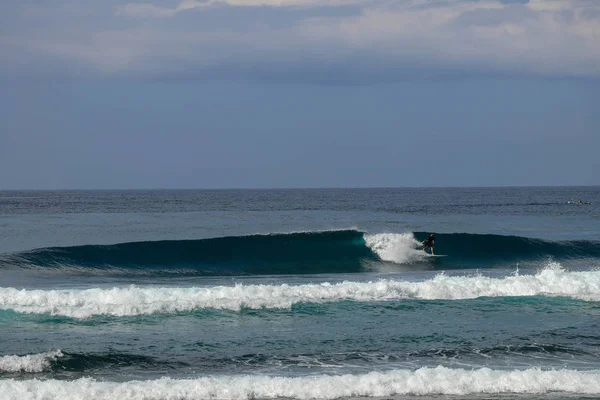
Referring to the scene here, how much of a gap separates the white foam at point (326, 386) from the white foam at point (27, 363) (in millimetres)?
937

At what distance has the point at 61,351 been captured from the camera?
1150 cm

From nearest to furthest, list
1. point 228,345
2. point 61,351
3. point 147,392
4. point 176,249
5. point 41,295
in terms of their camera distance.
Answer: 1. point 147,392
2. point 61,351
3. point 228,345
4. point 41,295
5. point 176,249

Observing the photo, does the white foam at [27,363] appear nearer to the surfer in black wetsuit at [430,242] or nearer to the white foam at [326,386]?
the white foam at [326,386]

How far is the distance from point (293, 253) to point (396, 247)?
14.2 feet

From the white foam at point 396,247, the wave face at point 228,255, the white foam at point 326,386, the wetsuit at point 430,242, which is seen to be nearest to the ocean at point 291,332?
the white foam at point 326,386

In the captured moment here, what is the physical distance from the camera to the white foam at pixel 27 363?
10.7 m

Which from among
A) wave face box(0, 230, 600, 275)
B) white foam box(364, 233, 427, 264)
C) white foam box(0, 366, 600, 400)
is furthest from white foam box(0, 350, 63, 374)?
white foam box(364, 233, 427, 264)

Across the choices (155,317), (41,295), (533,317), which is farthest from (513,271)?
(41,295)

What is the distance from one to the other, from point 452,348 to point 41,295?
9.23 metres

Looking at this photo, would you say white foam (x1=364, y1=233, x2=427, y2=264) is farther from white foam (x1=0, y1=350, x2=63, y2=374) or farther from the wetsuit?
white foam (x1=0, y1=350, x2=63, y2=374)

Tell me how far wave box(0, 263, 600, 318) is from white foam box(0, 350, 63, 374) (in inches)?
130

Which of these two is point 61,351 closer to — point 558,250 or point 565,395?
point 565,395

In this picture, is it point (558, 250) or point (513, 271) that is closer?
point (513, 271)

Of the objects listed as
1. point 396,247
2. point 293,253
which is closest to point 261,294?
point 293,253
